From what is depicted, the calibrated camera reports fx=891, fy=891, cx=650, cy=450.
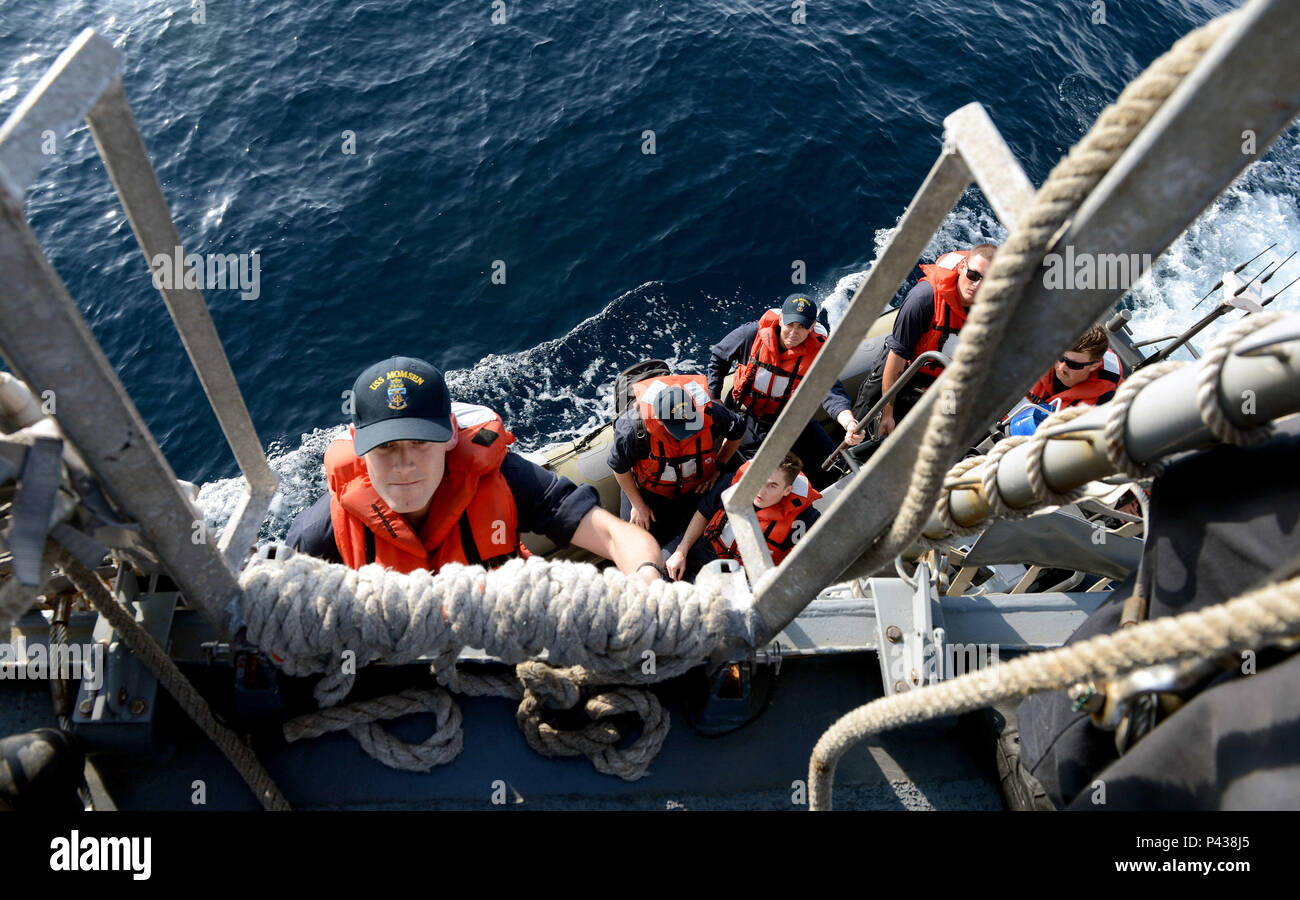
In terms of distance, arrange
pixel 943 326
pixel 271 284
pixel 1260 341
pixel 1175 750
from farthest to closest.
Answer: pixel 271 284 → pixel 943 326 → pixel 1175 750 → pixel 1260 341

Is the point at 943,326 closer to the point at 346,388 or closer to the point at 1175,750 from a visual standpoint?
the point at 1175,750

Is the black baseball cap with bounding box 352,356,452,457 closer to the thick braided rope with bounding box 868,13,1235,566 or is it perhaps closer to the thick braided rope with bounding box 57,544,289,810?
the thick braided rope with bounding box 57,544,289,810

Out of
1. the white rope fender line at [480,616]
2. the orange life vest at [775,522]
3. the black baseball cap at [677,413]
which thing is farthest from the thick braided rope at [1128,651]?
the black baseball cap at [677,413]

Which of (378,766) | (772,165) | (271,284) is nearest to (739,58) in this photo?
(772,165)

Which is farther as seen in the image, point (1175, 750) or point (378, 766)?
point (378, 766)

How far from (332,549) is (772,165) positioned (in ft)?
38.0

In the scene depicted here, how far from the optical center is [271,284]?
39.2ft

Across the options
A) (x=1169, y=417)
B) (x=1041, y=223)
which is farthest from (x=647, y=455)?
(x=1041, y=223)

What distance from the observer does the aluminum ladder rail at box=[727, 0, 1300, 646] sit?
1.19 m

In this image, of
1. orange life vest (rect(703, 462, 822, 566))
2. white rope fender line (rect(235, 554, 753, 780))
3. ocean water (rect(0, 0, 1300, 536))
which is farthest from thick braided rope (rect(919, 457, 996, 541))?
ocean water (rect(0, 0, 1300, 536))

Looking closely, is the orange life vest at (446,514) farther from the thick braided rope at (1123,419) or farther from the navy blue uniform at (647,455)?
the thick braided rope at (1123,419)

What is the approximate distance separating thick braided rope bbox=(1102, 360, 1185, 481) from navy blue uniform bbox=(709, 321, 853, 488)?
5262mm

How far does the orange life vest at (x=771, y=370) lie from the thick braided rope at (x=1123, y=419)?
17.1ft

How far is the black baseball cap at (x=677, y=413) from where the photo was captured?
577cm
